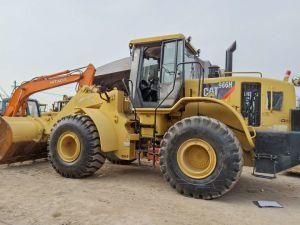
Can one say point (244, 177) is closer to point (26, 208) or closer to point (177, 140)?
point (177, 140)

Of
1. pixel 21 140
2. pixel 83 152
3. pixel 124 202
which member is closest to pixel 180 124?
pixel 124 202

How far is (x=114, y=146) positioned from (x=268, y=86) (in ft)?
9.93

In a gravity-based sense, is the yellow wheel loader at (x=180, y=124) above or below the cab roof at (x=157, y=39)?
below

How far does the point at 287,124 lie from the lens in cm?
596

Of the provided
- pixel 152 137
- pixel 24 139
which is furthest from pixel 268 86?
pixel 24 139

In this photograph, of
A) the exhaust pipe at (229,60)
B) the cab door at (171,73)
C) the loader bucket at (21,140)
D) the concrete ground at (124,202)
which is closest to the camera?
the concrete ground at (124,202)

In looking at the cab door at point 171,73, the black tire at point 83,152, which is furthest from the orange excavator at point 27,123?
the cab door at point 171,73

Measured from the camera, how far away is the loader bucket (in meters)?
7.38

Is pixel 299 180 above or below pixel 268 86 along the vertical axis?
below

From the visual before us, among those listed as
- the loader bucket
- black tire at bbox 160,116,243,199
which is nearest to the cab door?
black tire at bbox 160,116,243,199

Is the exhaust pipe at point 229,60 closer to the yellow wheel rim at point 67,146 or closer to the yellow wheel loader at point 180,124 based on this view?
the yellow wheel loader at point 180,124

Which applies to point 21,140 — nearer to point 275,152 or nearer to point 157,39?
point 157,39

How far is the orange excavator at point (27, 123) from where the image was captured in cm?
743

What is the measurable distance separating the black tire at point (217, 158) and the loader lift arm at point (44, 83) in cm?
318
